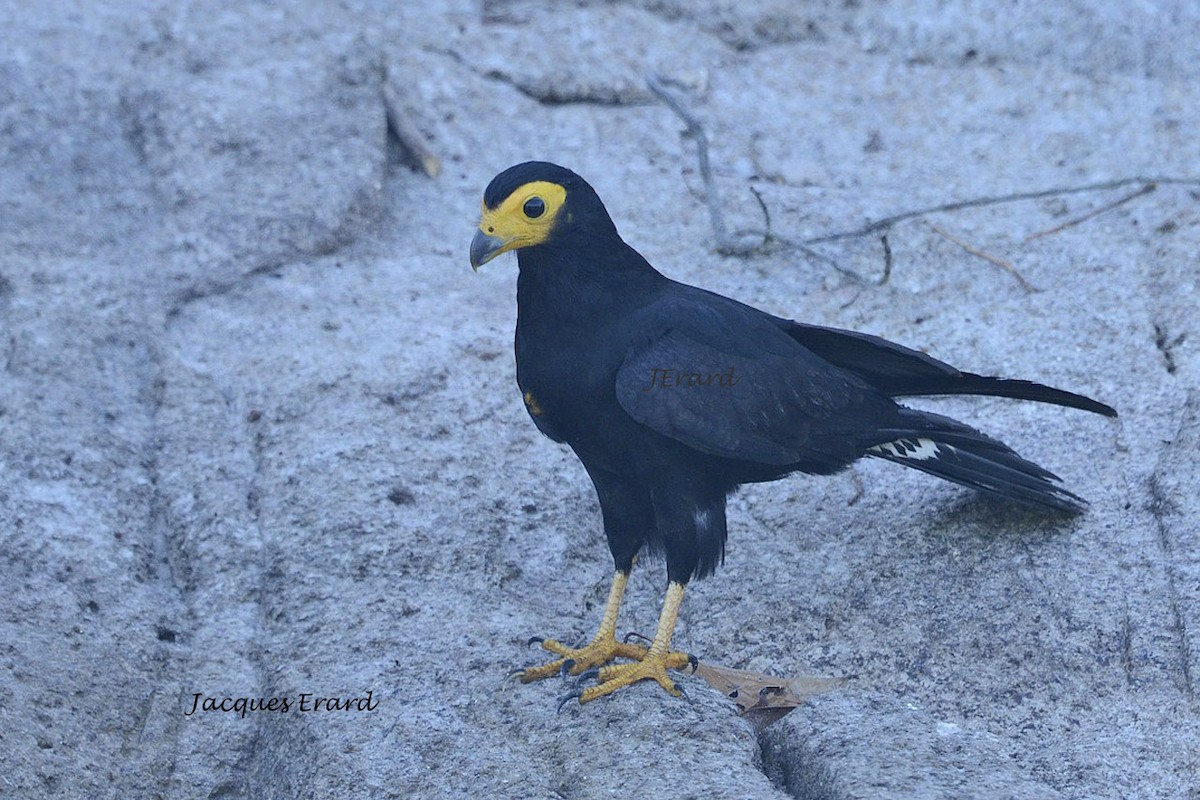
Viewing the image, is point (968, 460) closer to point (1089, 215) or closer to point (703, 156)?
point (1089, 215)

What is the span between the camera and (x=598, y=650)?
4195 millimetres

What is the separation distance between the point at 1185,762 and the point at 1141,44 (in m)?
4.49

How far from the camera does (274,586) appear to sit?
4438 mm

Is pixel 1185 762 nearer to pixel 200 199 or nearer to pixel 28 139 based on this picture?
pixel 200 199

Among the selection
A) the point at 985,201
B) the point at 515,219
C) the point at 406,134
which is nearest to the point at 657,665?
the point at 515,219

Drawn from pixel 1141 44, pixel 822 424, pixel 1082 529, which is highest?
pixel 1141 44

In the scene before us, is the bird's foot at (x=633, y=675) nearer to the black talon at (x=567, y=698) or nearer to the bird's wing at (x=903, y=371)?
the black talon at (x=567, y=698)

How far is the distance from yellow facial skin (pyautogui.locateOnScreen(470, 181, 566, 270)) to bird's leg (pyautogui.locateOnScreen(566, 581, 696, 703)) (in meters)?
1.13

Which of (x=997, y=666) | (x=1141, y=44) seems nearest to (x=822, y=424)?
(x=997, y=666)

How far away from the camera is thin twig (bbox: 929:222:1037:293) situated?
5.74m

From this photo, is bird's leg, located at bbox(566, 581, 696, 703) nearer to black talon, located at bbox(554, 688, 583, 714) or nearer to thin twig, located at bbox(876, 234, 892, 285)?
black talon, located at bbox(554, 688, 583, 714)

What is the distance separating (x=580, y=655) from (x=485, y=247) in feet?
4.09

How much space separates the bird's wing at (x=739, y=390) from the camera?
3.96 meters

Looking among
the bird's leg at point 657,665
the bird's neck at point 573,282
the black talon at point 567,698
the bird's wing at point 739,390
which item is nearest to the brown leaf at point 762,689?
the bird's leg at point 657,665
